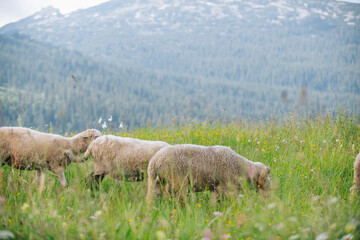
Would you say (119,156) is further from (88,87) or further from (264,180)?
(88,87)

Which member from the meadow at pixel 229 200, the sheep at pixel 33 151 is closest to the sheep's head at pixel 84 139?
the sheep at pixel 33 151

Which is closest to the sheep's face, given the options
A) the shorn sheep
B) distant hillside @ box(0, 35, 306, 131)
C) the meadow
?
the shorn sheep

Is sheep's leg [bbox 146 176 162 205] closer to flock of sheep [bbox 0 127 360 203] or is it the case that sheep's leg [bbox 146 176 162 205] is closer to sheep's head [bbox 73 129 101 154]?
flock of sheep [bbox 0 127 360 203]

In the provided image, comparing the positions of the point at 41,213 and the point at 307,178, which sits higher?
the point at 41,213

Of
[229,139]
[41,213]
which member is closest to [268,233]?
[41,213]

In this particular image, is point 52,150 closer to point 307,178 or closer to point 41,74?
point 307,178

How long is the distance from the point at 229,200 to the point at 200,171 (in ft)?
1.57

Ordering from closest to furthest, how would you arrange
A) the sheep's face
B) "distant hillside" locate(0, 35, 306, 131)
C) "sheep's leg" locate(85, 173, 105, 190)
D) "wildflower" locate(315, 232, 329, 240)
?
1. "wildflower" locate(315, 232, 329, 240)
2. the sheep's face
3. "sheep's leg" locate(85, 173, 105, 190)
4. "distant hillside" locate(0, 35, 306, 131)

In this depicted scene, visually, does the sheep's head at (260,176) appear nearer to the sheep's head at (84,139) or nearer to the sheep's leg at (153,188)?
the sheep's leg at (153,188)

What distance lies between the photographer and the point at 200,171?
11.9 feet

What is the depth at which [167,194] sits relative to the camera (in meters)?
3.49

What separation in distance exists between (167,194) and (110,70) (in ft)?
511

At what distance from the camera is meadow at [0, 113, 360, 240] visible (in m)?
2.27

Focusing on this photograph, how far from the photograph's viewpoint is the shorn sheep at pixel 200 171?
136 inches
